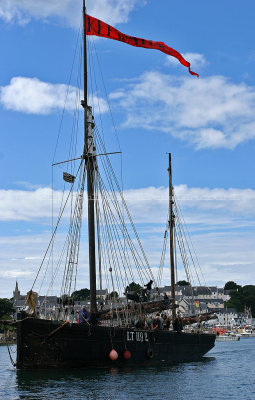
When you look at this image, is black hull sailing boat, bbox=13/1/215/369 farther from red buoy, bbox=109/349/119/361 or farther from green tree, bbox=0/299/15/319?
green tree, bbox=0/299/15/319

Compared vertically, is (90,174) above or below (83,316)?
above

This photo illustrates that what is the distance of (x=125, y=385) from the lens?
95.8 ft

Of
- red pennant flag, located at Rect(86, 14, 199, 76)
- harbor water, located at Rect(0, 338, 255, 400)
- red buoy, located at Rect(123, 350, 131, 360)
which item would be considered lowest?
harbor water, located at Rect(0, 338, 255, 400)

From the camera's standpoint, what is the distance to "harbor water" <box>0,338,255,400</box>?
2659 cm

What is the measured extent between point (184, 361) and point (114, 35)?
25.5 meters

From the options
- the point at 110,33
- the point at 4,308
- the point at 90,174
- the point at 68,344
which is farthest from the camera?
the point at 4,308

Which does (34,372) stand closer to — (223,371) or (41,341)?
(41,341)

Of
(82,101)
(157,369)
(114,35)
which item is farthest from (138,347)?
(114,35)

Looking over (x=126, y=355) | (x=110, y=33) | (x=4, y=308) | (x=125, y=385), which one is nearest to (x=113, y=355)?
(x=126, y=355)

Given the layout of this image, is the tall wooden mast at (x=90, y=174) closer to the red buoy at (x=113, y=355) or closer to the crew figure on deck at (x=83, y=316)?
the crew figure on deck at (x=83, y=316)

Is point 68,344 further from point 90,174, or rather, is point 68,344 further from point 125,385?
point 90,174

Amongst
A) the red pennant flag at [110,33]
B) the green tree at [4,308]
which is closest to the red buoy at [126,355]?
the red pennant flag at [110,33]

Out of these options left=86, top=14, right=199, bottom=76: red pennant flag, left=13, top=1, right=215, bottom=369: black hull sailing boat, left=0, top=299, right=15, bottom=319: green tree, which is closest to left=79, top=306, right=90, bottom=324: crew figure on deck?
left=13, top=1, right=215, bottom=369: black hull sailing boat

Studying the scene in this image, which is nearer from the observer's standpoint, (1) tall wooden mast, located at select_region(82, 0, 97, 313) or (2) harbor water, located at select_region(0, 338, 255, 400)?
(2) harbor water, located at select_region(0, 338, 255, 400)
